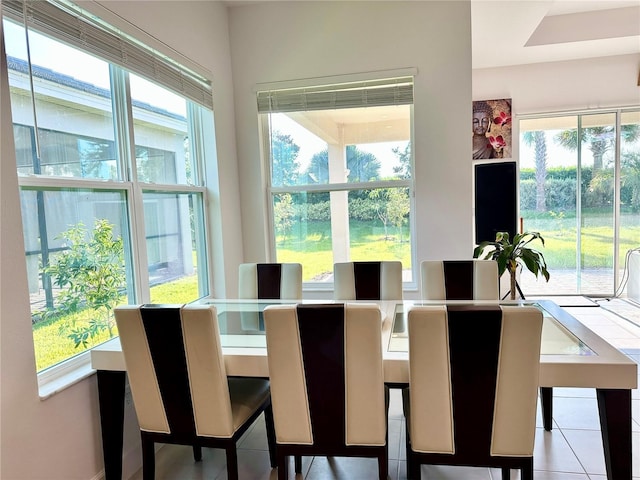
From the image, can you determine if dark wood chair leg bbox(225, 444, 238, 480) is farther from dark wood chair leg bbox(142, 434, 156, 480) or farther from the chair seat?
dark wood chair leg bbox(142, 434, 156, 480)

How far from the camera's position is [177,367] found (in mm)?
1571

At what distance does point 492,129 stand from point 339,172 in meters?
2.48

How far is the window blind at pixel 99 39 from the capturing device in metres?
1.64

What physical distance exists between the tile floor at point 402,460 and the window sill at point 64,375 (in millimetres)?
633

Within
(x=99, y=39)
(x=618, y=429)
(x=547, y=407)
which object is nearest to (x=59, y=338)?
(x=99, y=39)

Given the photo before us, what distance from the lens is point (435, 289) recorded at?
247 cm

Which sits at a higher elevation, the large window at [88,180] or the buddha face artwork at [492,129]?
the buddha face artwork at [492,129]

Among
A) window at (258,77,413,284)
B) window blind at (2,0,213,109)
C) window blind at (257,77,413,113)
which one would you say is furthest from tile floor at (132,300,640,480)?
window blind at (257,77,413,113)

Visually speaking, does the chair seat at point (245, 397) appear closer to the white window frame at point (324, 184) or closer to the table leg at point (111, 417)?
the table leg at point (111, 417)

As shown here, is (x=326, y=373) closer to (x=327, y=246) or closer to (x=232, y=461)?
(x=232, y=461)

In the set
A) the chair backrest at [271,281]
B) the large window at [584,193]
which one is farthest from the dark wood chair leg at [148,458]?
the large window at [584,193]

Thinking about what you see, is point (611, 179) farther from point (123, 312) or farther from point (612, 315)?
point (123, 312)

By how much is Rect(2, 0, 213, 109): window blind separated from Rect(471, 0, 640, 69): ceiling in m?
2.47

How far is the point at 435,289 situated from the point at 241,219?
74.4 inches
